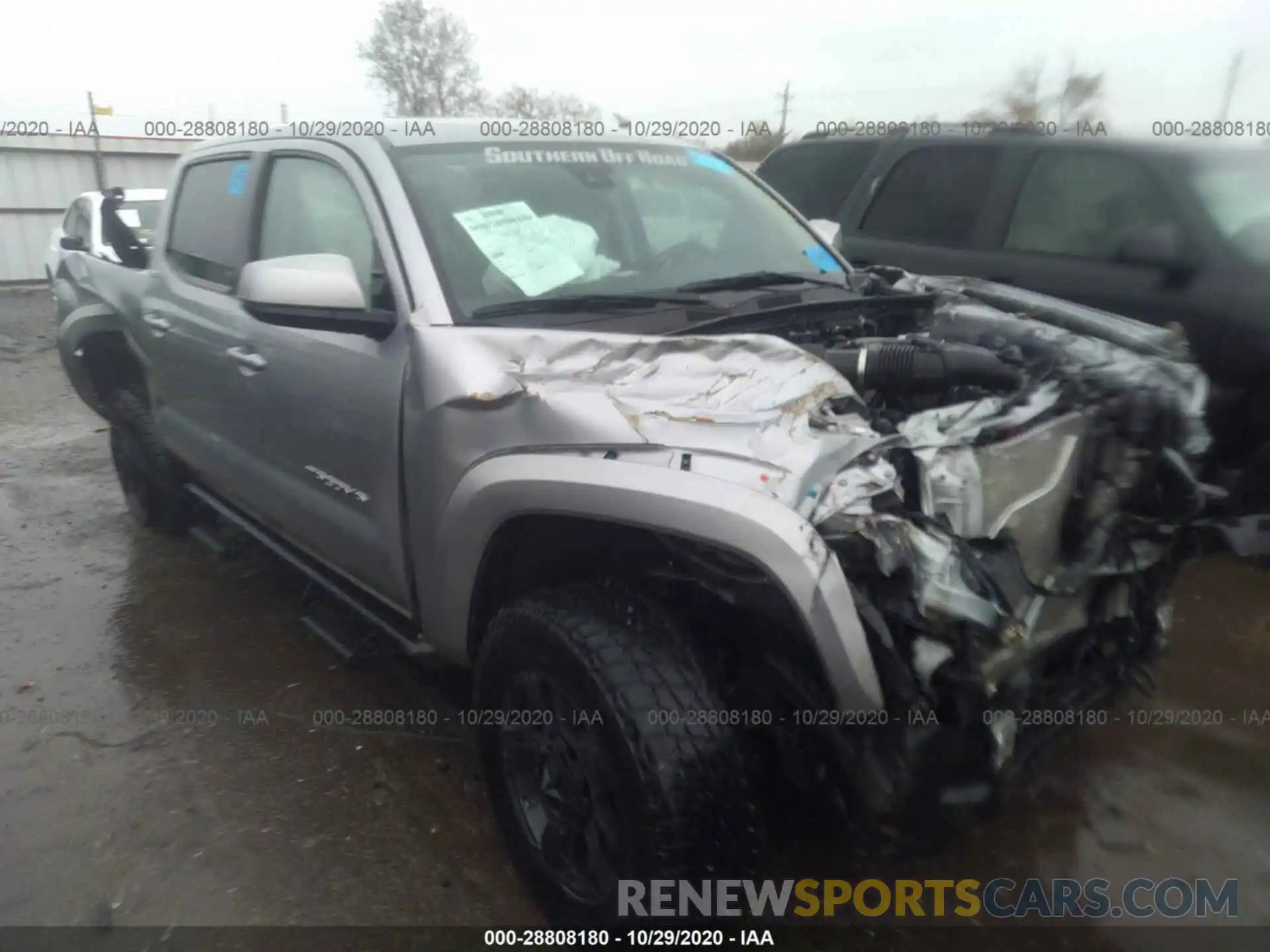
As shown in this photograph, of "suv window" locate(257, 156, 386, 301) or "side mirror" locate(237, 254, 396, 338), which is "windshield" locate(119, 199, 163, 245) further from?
"side mirror" locate(237, 254, 396, 338)

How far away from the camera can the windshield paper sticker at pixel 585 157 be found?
114 inches

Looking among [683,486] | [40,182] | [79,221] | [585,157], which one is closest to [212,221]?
[585,157]

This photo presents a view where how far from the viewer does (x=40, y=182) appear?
49.8 feet

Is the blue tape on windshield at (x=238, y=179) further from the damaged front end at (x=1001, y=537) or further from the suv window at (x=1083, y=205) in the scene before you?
the suv window at (x=1083, y=205)

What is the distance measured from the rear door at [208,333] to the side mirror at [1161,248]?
11.7 feet

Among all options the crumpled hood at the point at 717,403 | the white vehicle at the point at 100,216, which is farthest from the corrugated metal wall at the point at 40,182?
the crumpled hood at the point at 717,403

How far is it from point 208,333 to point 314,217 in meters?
0.78

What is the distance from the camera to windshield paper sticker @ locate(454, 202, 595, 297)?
2637 mm

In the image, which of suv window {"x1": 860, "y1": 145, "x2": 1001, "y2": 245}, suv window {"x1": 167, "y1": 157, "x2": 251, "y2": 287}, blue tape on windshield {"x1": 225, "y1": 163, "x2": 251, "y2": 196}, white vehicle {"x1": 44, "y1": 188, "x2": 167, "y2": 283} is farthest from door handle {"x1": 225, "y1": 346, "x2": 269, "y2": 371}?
white vehicle {"x1": 44, "y1": 188, "x2": 167, "y2": 283}

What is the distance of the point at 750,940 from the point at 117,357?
4226 mm

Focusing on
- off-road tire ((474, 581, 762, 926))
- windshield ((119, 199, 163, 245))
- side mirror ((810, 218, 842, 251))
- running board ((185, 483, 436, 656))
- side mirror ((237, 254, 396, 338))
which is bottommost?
running board ((185, 483, 436, 656))

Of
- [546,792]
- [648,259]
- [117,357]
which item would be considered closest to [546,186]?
[648,259]

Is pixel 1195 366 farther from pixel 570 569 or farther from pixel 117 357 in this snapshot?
pixel 117 357

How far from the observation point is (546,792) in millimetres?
2252
